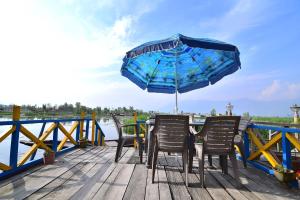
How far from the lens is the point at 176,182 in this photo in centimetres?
269

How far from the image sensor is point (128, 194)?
7.26 feet

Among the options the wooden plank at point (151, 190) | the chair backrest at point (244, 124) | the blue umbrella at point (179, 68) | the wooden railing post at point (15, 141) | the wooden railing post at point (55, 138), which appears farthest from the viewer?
the blue umbrella at point (179, 68)

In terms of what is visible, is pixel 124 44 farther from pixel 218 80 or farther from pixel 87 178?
pixel 87 178

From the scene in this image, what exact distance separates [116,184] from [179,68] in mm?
3387

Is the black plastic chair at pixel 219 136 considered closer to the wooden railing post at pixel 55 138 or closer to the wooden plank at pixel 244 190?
the wooden plank at pixel 244 190

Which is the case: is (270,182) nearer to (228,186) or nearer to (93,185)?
(228,186)

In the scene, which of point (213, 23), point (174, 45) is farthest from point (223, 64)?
point (213, 23)

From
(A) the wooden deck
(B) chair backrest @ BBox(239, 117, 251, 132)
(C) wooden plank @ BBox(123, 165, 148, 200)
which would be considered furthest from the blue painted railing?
(C) wooden plank @ BBox(123, 165, 148, 200)

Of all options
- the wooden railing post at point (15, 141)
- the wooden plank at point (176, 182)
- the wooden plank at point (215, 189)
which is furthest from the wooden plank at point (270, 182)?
the wooden railing post at point (15, 141)

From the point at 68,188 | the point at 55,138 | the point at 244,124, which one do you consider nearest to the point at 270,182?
the point at 244,124

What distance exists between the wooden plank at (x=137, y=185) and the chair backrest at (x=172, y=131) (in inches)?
20.2

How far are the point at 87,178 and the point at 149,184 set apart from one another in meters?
0.89

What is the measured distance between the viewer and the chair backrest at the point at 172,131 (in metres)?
2.75

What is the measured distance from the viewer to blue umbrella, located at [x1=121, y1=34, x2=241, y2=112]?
4578mm
